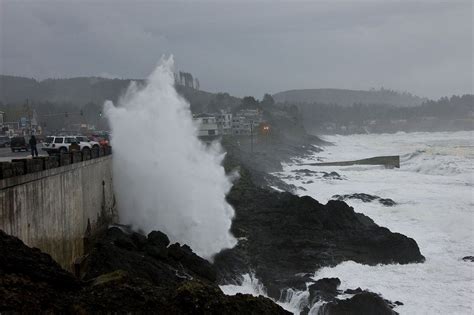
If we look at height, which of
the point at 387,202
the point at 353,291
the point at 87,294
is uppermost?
the point at 87,294

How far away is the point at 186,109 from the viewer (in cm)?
2447

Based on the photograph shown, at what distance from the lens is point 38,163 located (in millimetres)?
11602

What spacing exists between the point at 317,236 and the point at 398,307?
19.2ft

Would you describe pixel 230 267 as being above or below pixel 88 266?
below

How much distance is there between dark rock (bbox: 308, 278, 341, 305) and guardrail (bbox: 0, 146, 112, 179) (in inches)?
299

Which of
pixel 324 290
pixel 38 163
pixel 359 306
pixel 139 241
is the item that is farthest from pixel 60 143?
pixel 359 306

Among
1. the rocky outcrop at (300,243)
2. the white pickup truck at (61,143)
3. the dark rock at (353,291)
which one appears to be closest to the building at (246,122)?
the white pickup truck at (61,143)

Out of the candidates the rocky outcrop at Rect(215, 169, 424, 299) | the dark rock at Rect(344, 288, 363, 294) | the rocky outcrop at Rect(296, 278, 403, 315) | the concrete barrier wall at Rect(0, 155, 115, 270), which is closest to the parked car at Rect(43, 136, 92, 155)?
the concrete barrier wall at Rect(0, 155, 115, 270)

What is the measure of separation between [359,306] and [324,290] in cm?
134

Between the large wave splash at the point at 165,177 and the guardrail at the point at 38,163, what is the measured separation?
11.8 feet

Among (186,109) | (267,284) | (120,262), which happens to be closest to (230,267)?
(267,284)

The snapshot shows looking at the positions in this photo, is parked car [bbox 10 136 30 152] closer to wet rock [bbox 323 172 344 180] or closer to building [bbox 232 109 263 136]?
wet rock [bbox 323 172 344 180]

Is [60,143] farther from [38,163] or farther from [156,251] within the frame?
[38,163]

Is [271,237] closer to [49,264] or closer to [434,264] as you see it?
[434,264]
